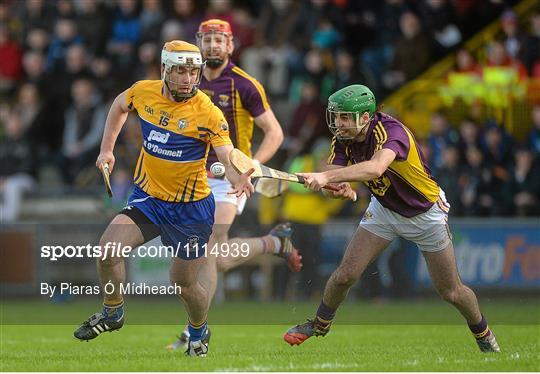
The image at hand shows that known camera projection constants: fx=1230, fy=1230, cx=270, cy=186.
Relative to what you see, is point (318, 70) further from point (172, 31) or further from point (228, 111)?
point (228, 111)

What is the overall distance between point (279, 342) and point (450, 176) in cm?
579

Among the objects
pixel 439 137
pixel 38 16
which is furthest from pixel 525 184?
pixel 38 16

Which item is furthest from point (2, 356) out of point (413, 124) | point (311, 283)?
point (413, 124)

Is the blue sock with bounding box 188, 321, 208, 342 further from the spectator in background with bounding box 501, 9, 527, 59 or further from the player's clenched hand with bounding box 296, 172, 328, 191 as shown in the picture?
the spectator in background with bounding box 501, 9, 527, 59

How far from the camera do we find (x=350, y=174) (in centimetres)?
905

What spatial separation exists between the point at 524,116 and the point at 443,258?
8.22 meters

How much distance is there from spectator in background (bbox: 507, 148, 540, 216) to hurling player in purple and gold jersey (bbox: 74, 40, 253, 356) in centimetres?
747

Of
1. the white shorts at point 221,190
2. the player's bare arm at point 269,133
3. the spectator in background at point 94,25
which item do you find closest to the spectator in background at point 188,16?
the spectator in background at point 94,25

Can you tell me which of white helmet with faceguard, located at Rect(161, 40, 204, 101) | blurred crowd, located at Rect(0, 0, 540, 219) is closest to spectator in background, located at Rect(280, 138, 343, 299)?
blurred crowd, located at Rect(0, 0, 540, 219)

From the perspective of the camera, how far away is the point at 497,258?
15820mm

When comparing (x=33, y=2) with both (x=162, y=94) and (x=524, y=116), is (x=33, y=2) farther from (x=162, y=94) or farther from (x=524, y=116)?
(x=162, y=94)

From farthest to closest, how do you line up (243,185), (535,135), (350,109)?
(535,135) → (350,109) → (243,185)

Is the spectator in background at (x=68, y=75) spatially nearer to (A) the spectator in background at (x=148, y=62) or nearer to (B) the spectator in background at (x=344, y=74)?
(A) the spectator in background at (x=148, y=62)

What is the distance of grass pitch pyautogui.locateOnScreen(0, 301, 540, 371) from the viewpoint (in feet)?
29.9
